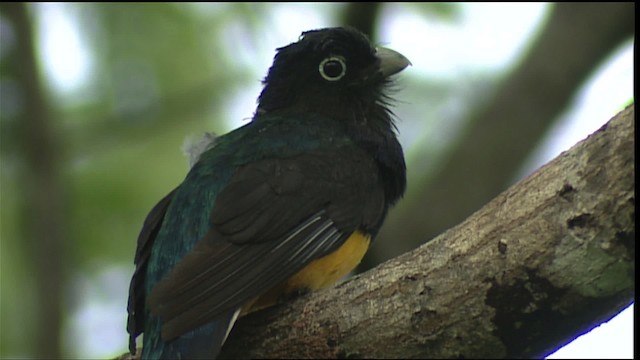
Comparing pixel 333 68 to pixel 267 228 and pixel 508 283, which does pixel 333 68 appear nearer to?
pixel 267 228

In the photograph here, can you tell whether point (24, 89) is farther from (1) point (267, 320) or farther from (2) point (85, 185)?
(1) point (267, 320)

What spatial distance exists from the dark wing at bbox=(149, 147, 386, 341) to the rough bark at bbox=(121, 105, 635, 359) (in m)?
0.27

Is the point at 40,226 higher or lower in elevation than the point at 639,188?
higher

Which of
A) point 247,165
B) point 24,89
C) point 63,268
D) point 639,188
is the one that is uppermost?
point 24,89

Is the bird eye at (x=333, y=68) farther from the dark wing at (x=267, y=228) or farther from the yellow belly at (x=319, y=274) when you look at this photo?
the yellow belly at (x=319, y=274)

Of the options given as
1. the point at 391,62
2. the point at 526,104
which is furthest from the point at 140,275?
the point at 526,104

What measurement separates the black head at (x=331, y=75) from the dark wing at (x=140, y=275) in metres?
1.08

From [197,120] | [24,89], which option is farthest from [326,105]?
[197,120]

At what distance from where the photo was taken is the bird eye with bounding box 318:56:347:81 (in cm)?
643

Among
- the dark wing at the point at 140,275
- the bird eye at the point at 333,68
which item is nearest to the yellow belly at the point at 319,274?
the dark wing at the point at 140,275

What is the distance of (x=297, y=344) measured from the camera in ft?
15.5

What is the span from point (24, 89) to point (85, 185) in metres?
1.93

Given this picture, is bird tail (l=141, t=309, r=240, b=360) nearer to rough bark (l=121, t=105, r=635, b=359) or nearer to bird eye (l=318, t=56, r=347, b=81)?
rough bark (l=121, t=105, r=635, b=359)

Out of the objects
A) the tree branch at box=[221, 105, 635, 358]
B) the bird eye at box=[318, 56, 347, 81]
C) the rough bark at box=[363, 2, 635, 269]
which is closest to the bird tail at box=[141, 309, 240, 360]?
the tree branch at box=[221, 105, 635, 358]
